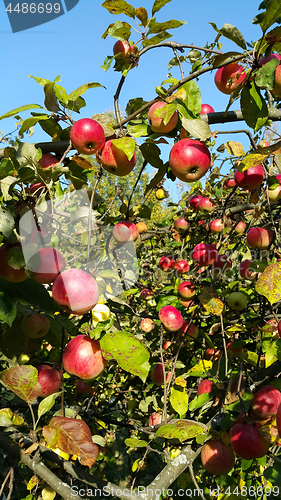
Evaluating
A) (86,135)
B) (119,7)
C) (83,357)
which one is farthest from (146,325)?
(119,7)

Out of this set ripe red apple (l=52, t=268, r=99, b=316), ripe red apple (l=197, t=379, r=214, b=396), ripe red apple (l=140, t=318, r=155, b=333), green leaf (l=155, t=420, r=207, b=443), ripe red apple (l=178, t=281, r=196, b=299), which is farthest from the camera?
ripe red apple (l=178, t=281, r=196, b=299)

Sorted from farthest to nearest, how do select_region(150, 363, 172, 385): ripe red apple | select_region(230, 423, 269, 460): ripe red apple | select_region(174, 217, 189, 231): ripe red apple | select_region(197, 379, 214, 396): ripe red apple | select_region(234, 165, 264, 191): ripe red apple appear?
select_region(174, 217, 189, 231): ripe red apple → select_region(150, 363, 172, 385): ripe red apple → select_region(197, 379, 214, 396): ripe red apple → select_region(234, 165, 264, 191): ripe red apple → select_region(230, 423, 269, 460): ripe red apple

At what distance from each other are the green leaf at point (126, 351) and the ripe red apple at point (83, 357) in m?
0.12

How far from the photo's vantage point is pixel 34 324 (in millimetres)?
1278

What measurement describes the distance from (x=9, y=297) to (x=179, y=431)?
704 millimetres

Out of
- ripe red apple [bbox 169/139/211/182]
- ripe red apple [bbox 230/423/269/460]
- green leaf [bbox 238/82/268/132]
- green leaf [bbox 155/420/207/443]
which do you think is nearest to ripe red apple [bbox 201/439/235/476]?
ripe red apple [bbox 230/423/269/460]

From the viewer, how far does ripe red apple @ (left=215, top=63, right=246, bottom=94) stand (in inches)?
54.7

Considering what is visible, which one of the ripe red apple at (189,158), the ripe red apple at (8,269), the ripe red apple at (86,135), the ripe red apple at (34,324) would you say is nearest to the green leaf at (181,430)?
the ripe red apple at (34,324)

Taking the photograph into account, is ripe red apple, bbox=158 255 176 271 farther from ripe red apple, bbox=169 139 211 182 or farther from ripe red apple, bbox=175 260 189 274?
ripe red apple, bbox=169 139 211 182

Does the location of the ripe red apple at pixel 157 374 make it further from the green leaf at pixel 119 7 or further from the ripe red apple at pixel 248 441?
the green leaf at pixel 119 7

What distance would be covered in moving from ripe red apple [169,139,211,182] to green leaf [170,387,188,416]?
967 mm

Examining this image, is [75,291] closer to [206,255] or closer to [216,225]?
[206,255]

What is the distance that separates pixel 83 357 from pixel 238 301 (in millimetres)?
1157

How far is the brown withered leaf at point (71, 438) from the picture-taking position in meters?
0.85
